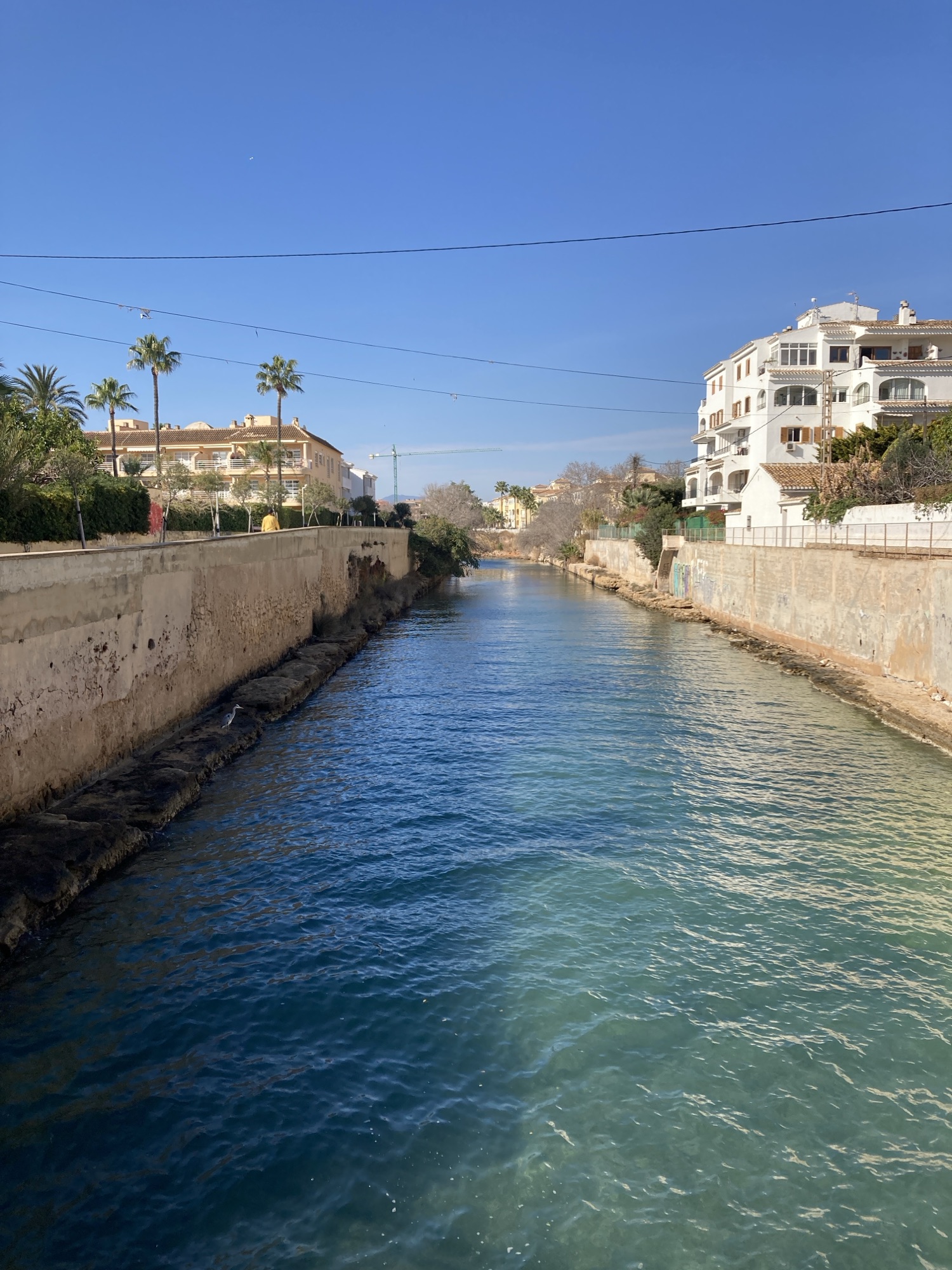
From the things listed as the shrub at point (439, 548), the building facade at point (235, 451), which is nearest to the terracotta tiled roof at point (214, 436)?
the building facade at point (235, 451)

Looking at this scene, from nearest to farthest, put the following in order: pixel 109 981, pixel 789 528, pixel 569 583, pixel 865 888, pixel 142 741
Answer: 1. pixel 109 981
2. pixel 865 888
3. pixel 142 741
4. pixel 789 528
5. pixel 569 583

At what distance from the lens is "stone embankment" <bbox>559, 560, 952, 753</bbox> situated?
640 inches

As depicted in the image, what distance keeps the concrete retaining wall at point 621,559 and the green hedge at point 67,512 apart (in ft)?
113

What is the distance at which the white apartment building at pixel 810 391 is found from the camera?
147 feet

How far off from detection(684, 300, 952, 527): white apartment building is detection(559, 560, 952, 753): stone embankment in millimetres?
12752

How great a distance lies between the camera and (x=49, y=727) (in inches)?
421

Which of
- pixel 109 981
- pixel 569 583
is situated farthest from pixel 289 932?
pixel 569 583

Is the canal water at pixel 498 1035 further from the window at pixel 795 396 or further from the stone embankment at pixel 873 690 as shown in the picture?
the window at pixel 795 396

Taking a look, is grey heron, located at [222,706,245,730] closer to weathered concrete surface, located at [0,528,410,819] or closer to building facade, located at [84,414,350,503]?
weathered concrete surface, located at [0,528,410,819]

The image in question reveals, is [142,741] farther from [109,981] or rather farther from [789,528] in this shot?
[789,528]

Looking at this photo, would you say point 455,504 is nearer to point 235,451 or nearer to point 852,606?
point 235,451

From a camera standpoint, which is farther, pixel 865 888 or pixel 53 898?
pixel 865 888

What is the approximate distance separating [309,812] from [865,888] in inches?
271

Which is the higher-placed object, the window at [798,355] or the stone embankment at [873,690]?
the window at [798,355]
